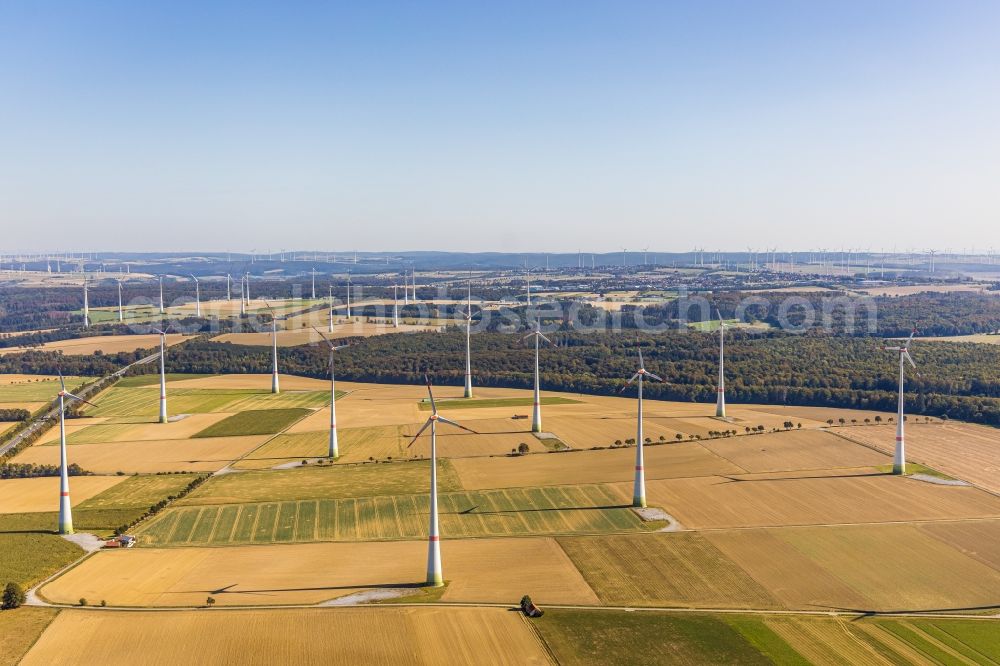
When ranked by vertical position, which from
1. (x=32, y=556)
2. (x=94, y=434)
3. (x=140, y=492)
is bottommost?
(x=140, y=492)

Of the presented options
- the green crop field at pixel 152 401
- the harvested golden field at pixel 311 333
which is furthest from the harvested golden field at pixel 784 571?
the harvested golden field at pixel 311 333

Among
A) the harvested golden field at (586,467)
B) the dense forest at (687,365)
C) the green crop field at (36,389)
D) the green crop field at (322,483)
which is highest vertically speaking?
the dense forest at (687,365)

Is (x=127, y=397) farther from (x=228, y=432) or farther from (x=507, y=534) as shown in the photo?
(x=507, y=534)

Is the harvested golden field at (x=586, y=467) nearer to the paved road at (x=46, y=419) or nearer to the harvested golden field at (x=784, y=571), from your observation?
the harvested golden field at (x=784, y=571)

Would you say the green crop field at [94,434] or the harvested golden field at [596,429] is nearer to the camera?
the harvested golden field at [596,429]

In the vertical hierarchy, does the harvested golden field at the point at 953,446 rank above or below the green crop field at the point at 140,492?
above

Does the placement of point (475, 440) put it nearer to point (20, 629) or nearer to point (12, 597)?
point (12, 597)

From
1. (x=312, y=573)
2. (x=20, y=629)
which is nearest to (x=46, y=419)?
(x=312, y=573)

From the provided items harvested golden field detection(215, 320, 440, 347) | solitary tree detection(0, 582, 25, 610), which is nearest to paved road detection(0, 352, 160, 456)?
harvested golden field detection(215, 320, 440, 347)
